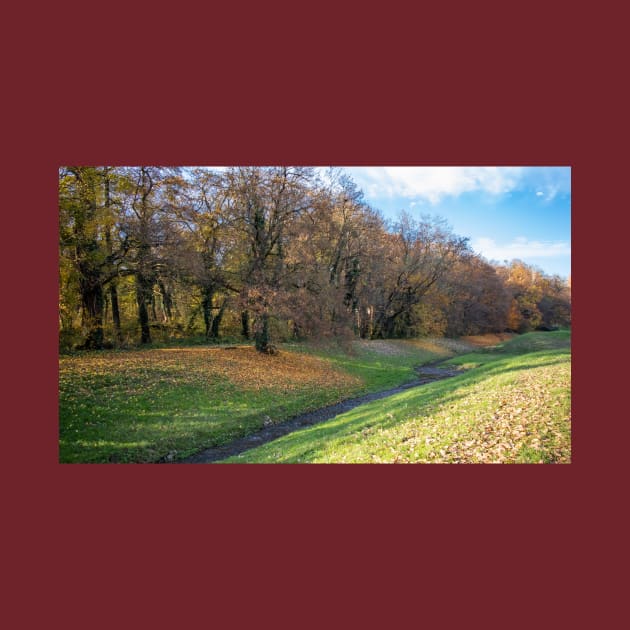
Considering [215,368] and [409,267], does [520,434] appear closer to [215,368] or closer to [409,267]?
[215,368]

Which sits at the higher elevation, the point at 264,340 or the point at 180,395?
the point at 264,340

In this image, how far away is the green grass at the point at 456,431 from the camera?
6.67 meters

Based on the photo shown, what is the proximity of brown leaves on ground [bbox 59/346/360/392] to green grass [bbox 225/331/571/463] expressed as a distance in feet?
19.2

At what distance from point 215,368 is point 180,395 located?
397cm

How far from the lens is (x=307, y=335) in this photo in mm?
19266

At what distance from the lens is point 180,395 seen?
1325cm

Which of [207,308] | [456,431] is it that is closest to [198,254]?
[207,308]

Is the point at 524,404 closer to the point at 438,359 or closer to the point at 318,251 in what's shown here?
the point at 318,251

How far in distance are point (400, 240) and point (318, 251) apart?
22.0 m

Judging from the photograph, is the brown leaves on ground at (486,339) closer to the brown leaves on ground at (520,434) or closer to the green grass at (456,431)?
the green grass at (456,431)

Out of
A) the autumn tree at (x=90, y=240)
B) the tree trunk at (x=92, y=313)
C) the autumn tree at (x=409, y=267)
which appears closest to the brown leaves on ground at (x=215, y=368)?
the tree trunk at (x=92, y=313)

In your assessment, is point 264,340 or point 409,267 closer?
point 264,340

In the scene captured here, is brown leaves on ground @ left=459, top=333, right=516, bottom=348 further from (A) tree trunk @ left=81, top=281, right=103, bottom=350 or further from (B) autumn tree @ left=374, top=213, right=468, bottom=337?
(A) tree trunk @ left=81, top=281, right=103, bottom=350

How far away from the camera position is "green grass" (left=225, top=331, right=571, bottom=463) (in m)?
6.67
